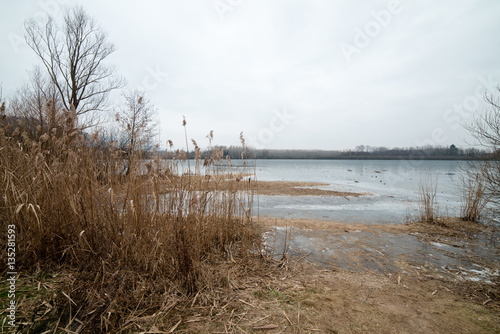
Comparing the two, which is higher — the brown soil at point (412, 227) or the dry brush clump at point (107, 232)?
the dry brush clump at point (107, 232)

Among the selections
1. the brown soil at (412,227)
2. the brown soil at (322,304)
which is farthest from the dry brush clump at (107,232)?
the brown soil at (412,227)

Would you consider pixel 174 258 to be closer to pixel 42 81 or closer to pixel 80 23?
pixel 42 81

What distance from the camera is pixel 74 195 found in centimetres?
241

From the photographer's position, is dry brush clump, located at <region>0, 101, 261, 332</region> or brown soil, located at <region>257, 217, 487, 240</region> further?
brown soil, located at <region>257, 217, 487, 240</region>

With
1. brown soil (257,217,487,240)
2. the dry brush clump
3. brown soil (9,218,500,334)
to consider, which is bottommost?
brown soil (257,217,487,240)

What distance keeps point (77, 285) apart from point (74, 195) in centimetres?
94

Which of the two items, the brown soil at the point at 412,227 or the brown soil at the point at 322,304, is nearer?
the brown soil at the point at 322,304

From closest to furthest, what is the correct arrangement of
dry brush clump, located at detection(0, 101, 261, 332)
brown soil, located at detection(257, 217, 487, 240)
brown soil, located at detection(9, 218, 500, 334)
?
brown soil, located at detection(9, 218, 500, 334), dry brush clump, located at detection(0, 101, 261, 332), brown soil, located at detection(257, 217, 487, 240)

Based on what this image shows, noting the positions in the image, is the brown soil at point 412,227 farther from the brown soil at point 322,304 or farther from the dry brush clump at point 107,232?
the dry brush clump at point 107,232

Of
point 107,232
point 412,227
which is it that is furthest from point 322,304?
point 412,227

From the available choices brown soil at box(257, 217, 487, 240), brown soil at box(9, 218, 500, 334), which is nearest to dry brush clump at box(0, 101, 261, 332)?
brown soil at box(9, 218, 500, 334)

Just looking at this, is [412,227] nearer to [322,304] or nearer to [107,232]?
[322,304]

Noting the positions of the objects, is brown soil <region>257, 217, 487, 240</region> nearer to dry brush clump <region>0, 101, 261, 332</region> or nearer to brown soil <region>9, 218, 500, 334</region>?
brown soil <region>9, 218, 500, 334</region>

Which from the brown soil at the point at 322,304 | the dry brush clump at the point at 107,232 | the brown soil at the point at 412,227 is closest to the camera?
the brown soil at the point at 322,304
